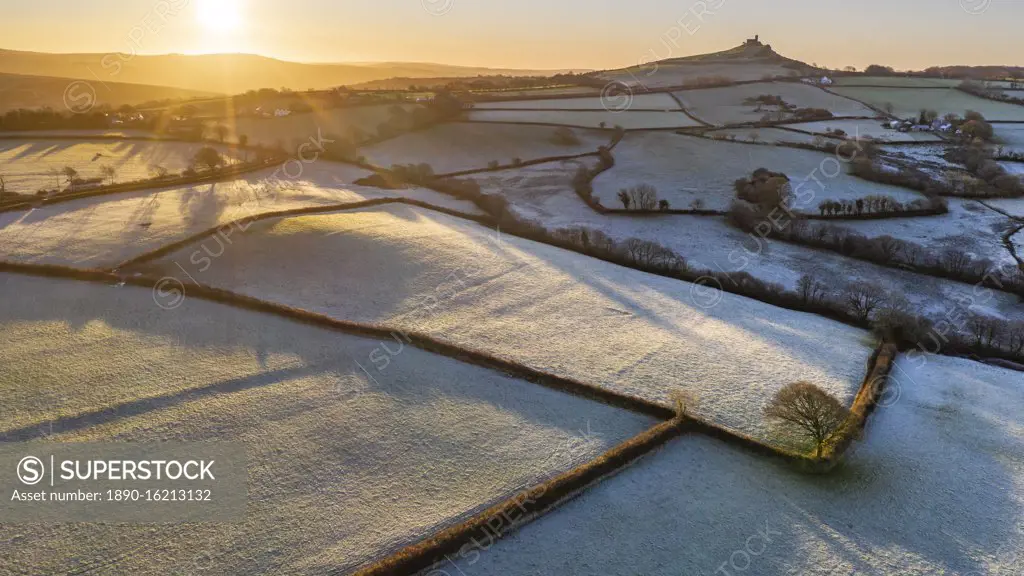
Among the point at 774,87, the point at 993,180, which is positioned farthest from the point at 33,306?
the point at 774,87

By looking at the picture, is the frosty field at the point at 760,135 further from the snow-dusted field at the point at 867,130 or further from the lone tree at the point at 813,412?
the lone tree at the point at 813,412

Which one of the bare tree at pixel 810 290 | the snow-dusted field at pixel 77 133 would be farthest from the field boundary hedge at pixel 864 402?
the snow-dusted field at pixel 77 133

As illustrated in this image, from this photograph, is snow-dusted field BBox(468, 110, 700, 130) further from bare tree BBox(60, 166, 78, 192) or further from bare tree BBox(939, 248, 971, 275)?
bare tree BBox(60, 166, 78, 192)

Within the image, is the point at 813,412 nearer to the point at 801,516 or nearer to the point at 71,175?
the point at 801,516

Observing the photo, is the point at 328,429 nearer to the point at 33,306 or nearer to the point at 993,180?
→ the point at 33,306

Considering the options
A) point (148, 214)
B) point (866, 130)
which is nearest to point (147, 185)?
point (148, 214)

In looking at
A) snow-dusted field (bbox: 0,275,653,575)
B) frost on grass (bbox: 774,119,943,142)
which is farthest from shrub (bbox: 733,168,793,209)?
snow-dusted field (bbox: 0,275,653,575)
